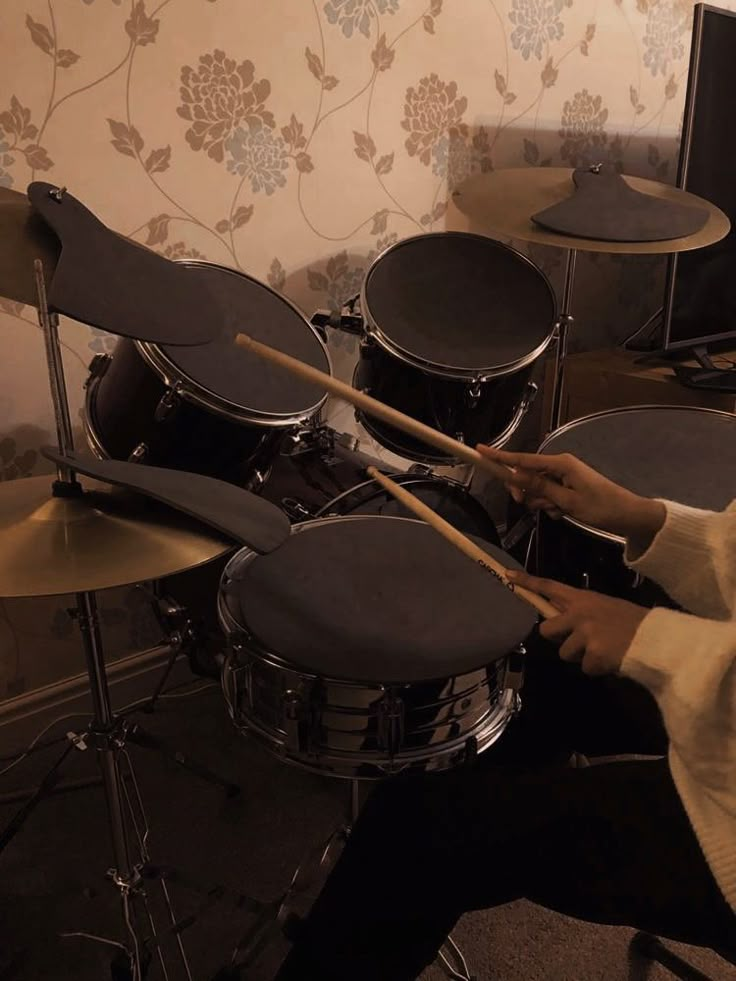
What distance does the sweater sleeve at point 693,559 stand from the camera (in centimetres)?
81

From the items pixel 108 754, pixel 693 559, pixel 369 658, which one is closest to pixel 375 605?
pixel 369 658

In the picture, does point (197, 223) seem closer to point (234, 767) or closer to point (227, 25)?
point (227, 25)

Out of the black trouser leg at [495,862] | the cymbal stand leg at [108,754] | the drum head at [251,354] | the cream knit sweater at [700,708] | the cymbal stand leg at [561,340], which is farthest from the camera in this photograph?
the cymbal stand leg at [561,340]

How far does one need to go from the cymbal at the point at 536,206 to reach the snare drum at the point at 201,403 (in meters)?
0.53

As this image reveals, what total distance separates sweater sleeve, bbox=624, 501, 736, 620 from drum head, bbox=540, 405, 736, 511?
37cm

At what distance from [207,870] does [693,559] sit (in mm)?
939

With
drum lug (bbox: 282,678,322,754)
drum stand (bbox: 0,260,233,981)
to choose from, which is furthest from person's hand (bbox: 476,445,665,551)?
drum stand (bbox: 0,260,233,981)

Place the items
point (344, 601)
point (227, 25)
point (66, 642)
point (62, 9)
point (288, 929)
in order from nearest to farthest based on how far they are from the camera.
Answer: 1. point (344, 601)
2. point (288, 929)
3. point (62, 9)
4. point (227, 25)
5. point (66, 642)

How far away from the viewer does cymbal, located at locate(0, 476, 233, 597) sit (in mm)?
829

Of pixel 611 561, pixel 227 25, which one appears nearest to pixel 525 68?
pixel 227 25

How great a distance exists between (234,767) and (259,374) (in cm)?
76

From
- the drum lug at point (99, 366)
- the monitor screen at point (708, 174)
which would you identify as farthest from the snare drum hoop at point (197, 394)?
the monitor screen at point (708, 174)

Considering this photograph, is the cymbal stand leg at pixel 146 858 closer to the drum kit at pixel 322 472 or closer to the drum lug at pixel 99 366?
the drum kit at pixel 322 472

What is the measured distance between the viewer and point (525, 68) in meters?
1.93
